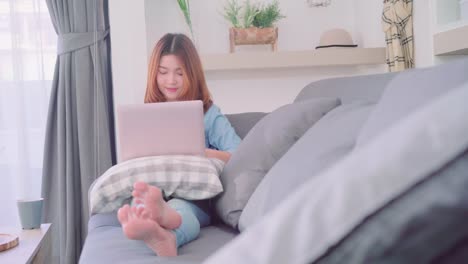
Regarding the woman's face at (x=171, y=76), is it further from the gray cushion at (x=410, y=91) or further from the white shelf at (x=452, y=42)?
the gray cushion at (x=410, y=91)

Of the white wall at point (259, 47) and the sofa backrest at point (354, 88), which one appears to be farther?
the white wall at point (259, 47)

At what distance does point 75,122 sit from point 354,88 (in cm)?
174

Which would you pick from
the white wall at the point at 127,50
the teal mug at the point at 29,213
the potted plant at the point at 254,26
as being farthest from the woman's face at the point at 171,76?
the potted plant at the point at 254,26

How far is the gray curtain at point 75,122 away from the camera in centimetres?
261

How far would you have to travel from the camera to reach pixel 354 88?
144 cm

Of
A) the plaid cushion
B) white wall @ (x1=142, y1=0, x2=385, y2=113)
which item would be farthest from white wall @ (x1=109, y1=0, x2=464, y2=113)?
the plaid cushion

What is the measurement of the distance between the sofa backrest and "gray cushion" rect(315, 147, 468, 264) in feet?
3.28

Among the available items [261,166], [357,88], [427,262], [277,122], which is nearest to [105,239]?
[261,166]

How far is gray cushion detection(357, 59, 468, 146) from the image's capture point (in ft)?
1.75

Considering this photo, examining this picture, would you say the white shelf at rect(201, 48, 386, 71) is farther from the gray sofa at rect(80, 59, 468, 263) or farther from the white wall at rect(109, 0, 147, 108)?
the gray sofa at rect(80, 59, 468, 263)

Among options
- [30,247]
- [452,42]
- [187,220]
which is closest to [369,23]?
[452,42]

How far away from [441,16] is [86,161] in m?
1.86

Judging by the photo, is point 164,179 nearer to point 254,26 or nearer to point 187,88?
point 187,88

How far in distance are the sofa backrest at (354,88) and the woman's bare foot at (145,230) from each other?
2.03 ft
